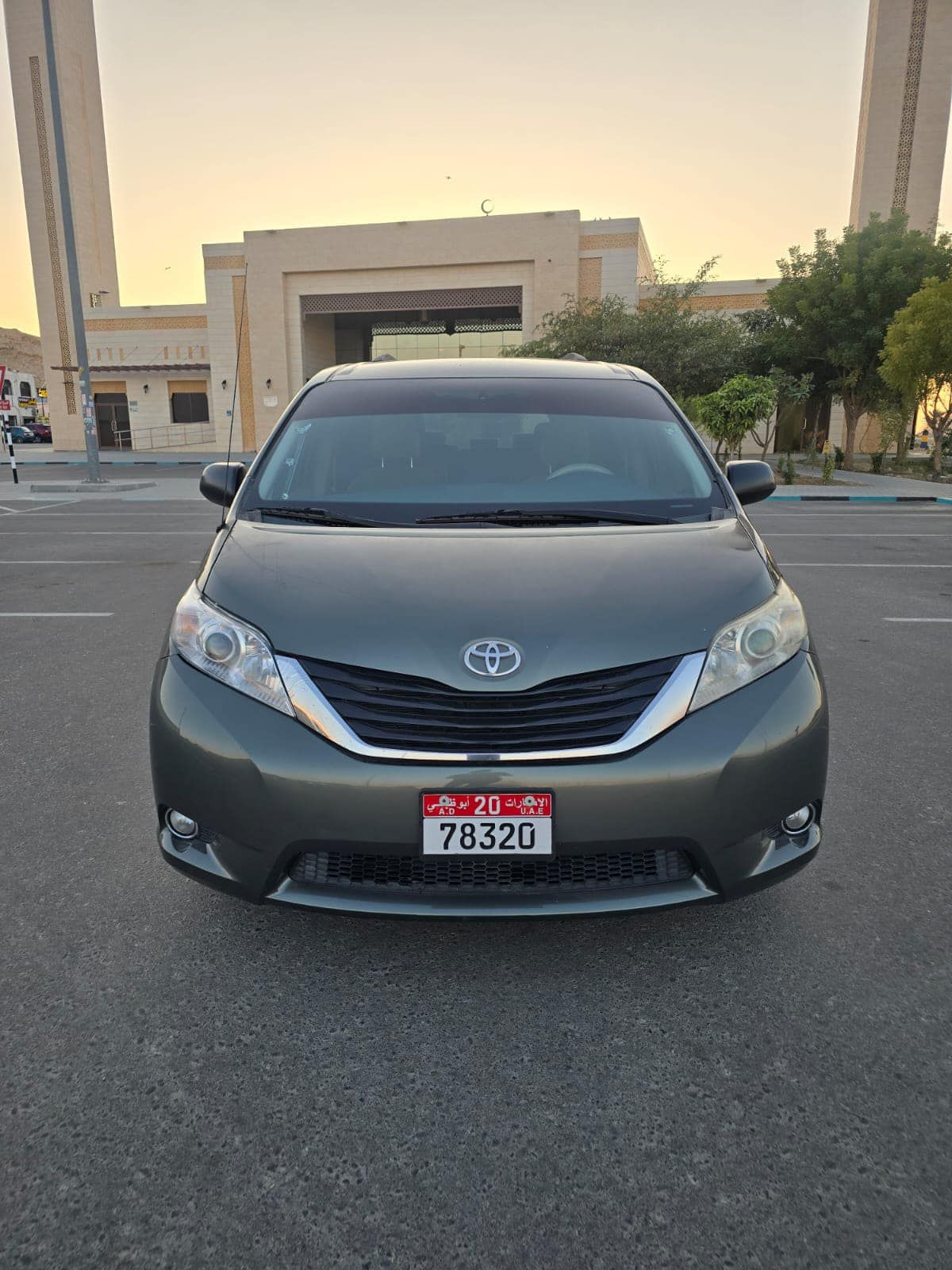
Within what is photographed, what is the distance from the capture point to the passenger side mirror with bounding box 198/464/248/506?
11.5 feet

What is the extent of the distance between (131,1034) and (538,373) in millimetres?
2888

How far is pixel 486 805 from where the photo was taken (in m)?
2.04

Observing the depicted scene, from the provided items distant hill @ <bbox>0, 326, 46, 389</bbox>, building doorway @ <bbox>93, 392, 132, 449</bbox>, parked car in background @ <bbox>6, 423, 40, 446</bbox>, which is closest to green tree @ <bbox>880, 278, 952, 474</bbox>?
building doorway @ <bbox>93, 392, 132, 449</bbox>

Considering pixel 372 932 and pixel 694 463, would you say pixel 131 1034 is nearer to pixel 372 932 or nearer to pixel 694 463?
pixel 372 932

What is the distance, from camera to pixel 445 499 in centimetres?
305

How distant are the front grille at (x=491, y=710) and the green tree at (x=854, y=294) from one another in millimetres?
27611

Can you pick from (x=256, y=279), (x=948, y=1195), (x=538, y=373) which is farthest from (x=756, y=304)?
(x=948, y=1195)

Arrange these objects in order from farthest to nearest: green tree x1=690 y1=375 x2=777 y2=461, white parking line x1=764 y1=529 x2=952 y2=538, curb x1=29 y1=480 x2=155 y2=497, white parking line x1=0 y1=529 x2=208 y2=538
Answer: green tree x1=690 y1=375 x2=777 y2=461, curb x1=29 y1=480 x2=155 y2=497, white parking line x1=764 y1=529 x2=952 y2=538, white parking line x1=0 y1=529 x2=208 y2=538

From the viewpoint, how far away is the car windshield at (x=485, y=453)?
3045 millimetres

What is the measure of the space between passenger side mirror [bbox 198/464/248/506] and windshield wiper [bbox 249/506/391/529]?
489 millimetres

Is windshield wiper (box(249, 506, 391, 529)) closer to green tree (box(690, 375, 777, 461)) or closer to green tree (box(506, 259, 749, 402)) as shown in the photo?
green tree (box(690, 375, 777, 461))

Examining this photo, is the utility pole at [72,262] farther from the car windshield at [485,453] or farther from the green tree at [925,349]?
the green tree at [925,349]

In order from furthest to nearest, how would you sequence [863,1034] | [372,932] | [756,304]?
1. [756,304]
2. [372,932]
3. [863,1034]

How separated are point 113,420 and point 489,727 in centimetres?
5084
